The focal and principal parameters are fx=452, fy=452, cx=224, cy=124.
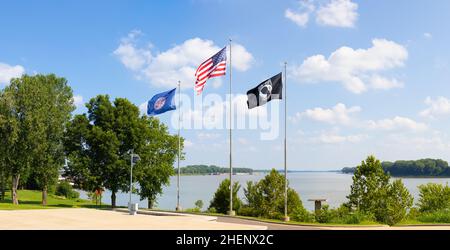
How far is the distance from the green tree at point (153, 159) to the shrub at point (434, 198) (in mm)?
25611

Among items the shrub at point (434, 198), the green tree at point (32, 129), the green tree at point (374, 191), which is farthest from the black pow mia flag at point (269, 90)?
the green tree at point (32, 129)

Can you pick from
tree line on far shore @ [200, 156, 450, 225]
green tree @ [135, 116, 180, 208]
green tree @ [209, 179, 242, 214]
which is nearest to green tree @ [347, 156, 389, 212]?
tree line on far shore @ [200, 156, 450, 225]

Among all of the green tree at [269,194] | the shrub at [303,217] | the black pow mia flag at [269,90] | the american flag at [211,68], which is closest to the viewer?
the shrub at [303,217]

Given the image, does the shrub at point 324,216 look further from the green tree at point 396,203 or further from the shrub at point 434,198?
the shrub at point 434,198

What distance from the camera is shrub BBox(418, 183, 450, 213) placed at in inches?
1428

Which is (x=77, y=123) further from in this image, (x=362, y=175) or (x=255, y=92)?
(x=362, y=175)

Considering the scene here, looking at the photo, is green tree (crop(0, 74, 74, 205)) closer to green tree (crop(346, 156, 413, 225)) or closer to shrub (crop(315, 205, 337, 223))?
green tree (crop(346, 156, 413, 225))

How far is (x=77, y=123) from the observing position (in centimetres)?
4825

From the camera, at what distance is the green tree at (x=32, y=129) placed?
166 feet

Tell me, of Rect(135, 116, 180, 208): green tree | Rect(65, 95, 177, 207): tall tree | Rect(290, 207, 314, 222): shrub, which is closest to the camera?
Rect(290, 207, 314, 222): shrub

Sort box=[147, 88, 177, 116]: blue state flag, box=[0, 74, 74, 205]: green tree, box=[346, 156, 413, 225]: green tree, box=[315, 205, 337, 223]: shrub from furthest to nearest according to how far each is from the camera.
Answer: box=[0, 74, 74, 205]: green tree → box=[147, 88, 177, 116]: blue state flag → box=[346, 156, 413, 225]: green tree → box=[315, 205, 337, 223]: shrub

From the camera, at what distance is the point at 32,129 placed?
167ft

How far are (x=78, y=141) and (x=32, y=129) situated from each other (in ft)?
21.1
